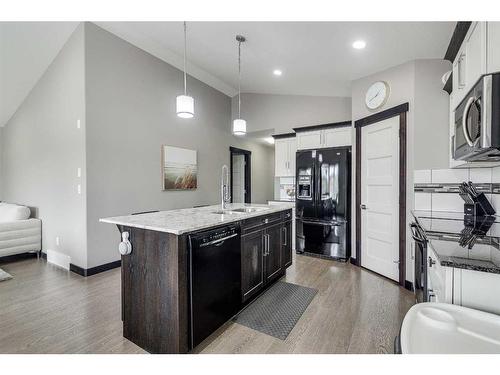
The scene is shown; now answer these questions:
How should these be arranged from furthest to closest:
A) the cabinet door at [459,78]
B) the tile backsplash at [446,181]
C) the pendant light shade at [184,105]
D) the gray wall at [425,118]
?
1. the gray wall at [425,118]
2. the pendant light shade at [184,105]
3. the tile backsplash at [446,181]
4. the cabinet door at [459,78]

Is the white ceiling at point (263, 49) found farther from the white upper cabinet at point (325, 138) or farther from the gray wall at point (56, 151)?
the white upper cabinet at point (325, 138)

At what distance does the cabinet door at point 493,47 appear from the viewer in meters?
1.37

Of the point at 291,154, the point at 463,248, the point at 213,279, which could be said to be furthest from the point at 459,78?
the point at 291,154

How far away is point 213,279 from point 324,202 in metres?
2.52

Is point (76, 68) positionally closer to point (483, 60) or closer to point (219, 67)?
point (219, 67)

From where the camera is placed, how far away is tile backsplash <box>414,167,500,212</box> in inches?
95.2

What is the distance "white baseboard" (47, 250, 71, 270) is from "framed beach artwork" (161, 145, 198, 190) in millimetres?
1642

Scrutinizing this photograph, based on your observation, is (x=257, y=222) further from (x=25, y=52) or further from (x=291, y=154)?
(x=25, y=52)

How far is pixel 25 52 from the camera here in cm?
372

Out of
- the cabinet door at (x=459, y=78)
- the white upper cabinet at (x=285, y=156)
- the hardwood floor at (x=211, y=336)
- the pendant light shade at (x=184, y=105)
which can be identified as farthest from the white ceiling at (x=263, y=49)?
the hardwood floor at (x=211, y=336)

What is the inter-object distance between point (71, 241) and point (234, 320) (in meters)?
2.63

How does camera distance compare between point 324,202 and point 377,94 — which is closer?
point 377,94
